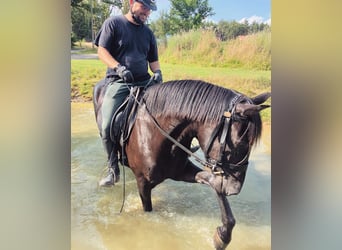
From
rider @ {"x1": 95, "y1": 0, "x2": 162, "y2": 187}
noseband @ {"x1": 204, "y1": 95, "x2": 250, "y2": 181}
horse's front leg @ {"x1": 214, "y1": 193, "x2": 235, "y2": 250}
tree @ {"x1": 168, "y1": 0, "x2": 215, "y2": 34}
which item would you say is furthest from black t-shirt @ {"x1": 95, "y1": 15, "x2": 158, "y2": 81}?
horse's front leg @ {"x1": 214, "y1": 193, "x2": 235, "y2": 250}

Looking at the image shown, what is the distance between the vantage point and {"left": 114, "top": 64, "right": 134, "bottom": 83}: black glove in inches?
52.7

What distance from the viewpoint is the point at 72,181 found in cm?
135

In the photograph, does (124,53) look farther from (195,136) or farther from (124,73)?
(195,136)

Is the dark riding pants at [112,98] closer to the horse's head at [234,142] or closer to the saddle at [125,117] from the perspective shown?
the saddle at [125,117]

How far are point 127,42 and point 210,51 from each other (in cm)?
35

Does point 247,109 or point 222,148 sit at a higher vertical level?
point 247,109

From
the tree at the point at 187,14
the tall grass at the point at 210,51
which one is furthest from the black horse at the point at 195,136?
the tree at the point at 187,14

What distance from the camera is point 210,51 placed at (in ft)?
4.45

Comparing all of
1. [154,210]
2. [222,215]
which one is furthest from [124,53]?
[222,215]

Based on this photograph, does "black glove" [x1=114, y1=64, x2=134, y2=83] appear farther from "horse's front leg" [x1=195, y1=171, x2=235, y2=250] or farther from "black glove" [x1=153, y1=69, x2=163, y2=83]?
"horse's front leg" [x1=195, y1=171, x2=235, y2=250]

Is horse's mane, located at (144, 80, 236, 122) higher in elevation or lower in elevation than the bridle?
higher
